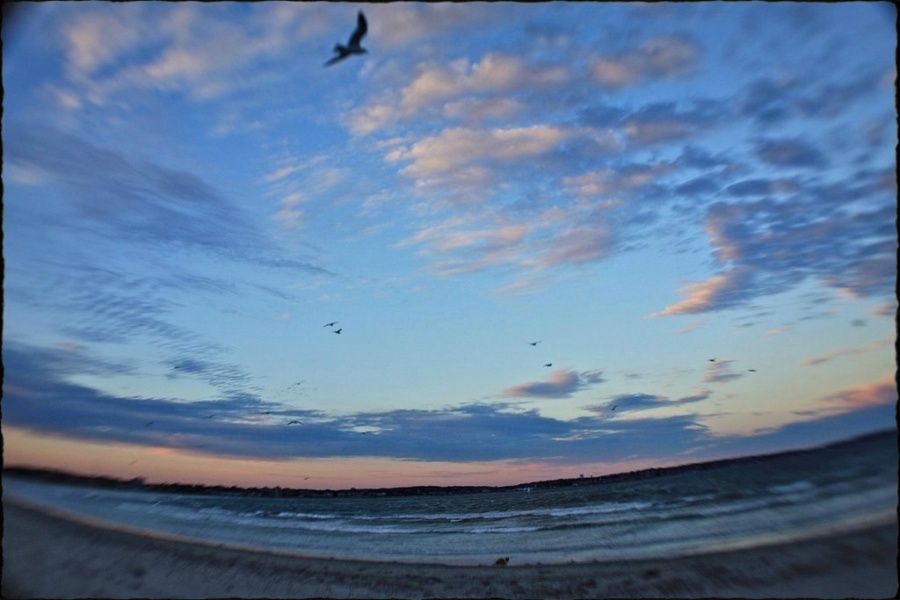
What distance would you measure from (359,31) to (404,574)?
13.2 metres

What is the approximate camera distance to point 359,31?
891cm

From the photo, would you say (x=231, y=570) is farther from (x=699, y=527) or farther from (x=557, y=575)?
(x=699, y=527)

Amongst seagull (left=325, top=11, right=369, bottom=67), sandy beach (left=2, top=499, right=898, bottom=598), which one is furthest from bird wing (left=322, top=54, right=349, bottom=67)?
sandy beach (left=2, top=499, right=898, bottom=598)

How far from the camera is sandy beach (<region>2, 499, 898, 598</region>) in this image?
34.4 feet

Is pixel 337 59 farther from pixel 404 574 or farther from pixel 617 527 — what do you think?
pixel 617 527

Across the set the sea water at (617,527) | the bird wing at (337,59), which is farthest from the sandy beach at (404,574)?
the bird wing at (337,59)

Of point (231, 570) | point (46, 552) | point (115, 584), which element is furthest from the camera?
point (231, 570)

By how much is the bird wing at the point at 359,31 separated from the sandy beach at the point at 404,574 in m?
11.5

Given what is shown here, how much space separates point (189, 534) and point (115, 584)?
33.5 ft

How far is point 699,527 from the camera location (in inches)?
739

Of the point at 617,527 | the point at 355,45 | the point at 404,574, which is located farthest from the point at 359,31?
the point at 617,527

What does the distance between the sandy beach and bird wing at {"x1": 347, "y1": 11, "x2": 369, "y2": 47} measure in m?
11.5

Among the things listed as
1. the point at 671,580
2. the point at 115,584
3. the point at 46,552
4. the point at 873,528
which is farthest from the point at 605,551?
the point at 46,552

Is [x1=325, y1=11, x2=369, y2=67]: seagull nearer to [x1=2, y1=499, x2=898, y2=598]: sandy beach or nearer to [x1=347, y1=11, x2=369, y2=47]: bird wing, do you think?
[x1=347, y1=11, x2=369, y2=47]: bird wing
